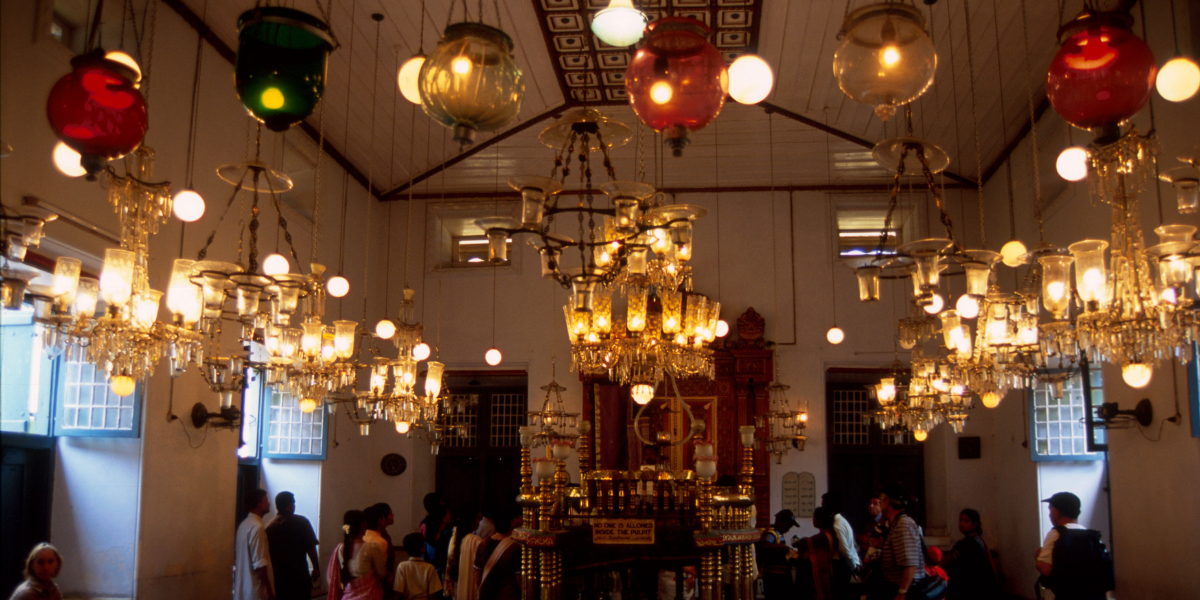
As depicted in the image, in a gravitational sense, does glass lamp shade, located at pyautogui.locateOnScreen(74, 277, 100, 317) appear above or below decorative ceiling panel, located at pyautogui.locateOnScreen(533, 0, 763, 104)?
below

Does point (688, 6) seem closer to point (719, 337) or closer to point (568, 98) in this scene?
point (568, 98)

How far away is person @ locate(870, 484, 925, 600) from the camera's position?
20.3 feet

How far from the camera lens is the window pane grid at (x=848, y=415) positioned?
43.5 feet

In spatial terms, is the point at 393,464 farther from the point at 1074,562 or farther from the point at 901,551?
the point at 1074,562

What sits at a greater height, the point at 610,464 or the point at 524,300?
the point at 524,300

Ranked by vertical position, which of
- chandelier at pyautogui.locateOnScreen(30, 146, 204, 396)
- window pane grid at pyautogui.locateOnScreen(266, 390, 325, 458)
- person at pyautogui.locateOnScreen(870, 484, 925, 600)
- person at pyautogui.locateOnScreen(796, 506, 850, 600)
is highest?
chandelier at pyautogui.locateOnScreen(30, 146, 204, 396)

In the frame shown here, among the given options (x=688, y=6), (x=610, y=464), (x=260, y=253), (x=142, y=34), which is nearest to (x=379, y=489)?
(x=610, y=464)

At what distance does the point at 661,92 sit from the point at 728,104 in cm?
779

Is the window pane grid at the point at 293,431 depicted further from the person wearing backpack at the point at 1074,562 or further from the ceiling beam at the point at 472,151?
the person wearing backpack at the point at 1074,562

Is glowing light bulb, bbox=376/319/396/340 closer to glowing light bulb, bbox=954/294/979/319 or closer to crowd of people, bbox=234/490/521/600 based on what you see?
crowd of people, bbox=234/490/521/600

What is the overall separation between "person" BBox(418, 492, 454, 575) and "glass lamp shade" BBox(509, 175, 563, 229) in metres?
4.50

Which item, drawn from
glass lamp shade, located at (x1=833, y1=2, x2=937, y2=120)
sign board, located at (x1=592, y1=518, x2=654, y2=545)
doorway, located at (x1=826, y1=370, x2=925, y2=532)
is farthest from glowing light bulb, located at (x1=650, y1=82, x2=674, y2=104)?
doorway, located at (x1=826, y1=370, x2=925, y2=532)

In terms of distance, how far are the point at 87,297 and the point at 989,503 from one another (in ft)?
35.5

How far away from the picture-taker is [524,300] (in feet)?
41.9
